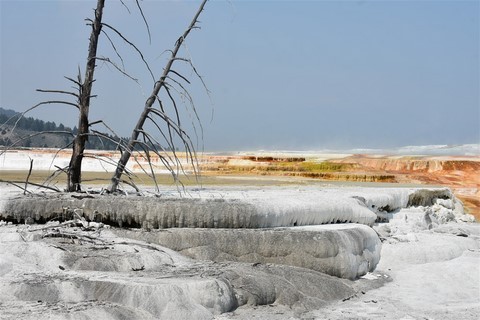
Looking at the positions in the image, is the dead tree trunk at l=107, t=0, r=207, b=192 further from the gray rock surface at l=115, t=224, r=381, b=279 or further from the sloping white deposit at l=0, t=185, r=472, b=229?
the gray rock surface at l=115, t=224, r=381, b=279

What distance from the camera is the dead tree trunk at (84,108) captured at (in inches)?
248

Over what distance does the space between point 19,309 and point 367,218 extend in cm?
415

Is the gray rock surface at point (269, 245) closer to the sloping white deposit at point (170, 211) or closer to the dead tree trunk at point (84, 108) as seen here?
the sloping white deposit at point (170, 211)

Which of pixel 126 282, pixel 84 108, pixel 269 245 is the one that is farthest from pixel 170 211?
pixel 84 108

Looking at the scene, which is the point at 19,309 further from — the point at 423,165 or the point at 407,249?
the point at 423,165

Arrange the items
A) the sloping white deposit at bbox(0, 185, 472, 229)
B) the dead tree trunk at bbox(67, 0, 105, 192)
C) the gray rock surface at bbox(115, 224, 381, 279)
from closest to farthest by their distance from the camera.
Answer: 1. the gray rock surface at bbox(115, 224, 381, 279)
2. the sloping white deposit at bbox(0, 185, 472, 229)
3. the dead tree trunk at bbox(67, 0, 105, 192)

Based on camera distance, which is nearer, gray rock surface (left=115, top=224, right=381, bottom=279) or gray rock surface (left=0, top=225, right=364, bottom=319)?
gray rock surface (left=0, top=225, right=364, bottom=319)

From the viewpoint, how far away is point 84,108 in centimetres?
634

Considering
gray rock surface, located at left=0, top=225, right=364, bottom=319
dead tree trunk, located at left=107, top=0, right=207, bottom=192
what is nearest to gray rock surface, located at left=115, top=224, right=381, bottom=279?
gray rock surface, located at left=0, top=225, right=364, bottom=319

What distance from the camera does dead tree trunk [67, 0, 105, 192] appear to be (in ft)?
20.6

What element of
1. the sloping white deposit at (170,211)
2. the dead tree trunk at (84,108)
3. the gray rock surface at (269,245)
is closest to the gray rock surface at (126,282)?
the gray rock surface at (269,245)

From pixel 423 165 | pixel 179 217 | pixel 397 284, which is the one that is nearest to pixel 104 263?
pixel 179 217

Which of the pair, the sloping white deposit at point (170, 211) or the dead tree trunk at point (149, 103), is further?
the dead tree trunk at point (149, 103)

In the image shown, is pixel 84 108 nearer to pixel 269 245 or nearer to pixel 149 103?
pixel 149 103
